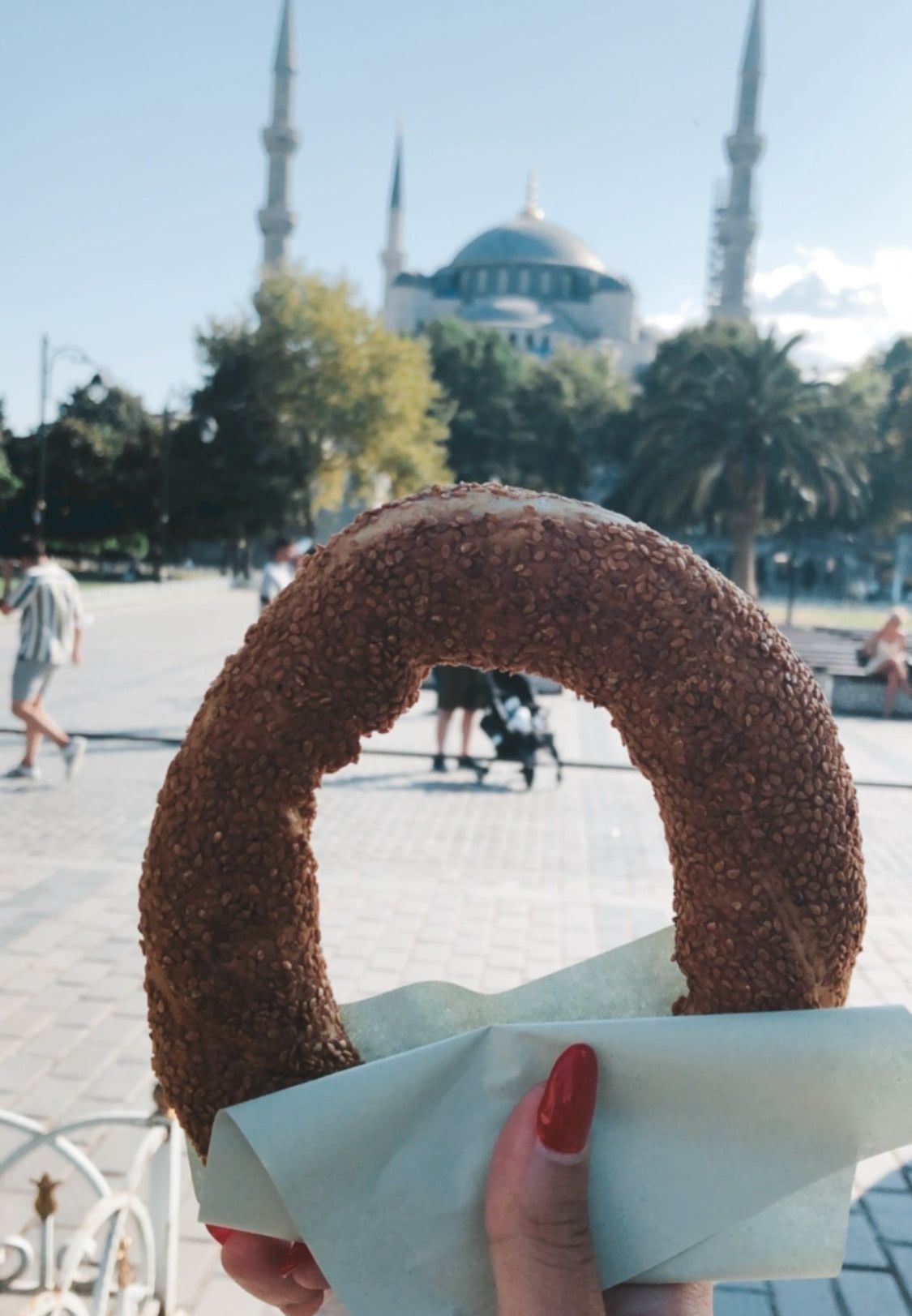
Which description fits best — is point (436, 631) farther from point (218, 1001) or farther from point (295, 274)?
point (295, 274)

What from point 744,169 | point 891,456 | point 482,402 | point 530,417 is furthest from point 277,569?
point 744,169

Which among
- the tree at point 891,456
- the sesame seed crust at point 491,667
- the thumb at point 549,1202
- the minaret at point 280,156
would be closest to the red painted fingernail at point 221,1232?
the sesame seed crust at point 491,667

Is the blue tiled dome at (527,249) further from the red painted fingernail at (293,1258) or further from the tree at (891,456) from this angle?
the red painted fingernail at (293,1258)

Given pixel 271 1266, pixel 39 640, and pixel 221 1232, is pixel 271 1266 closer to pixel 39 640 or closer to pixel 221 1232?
pixel 221 1232

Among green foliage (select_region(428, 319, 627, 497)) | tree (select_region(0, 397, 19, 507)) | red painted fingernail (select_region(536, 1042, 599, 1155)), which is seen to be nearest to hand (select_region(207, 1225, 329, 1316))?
red painted fingernail (select_region(536, 1042, 599, 1155))

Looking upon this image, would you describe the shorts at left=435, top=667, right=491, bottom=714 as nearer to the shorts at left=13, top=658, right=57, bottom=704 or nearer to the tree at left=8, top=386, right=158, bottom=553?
the shorts at left=13, top=658, right=57, bottom=704
